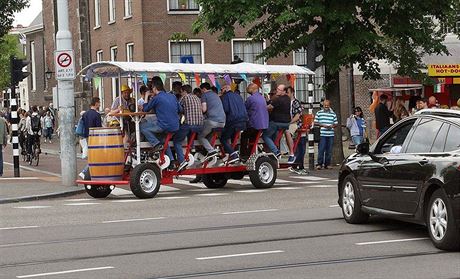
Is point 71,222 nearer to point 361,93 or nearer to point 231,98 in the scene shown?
point 231,98

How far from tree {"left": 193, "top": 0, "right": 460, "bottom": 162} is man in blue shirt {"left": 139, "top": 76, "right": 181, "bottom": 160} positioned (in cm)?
615

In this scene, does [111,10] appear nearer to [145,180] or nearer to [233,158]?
[233,158]

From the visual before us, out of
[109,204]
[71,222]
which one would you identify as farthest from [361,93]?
[71,222]

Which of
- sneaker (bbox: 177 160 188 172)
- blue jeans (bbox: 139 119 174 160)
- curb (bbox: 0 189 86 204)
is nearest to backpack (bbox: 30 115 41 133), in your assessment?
curb (bbox: 0 189 86 204)

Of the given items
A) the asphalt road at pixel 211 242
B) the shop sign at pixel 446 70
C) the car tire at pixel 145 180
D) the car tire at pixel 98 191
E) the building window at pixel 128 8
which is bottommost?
the asphalt road at pixel 211 242

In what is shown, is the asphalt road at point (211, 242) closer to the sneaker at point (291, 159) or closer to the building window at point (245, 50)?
the sneaker at point (291, 159)

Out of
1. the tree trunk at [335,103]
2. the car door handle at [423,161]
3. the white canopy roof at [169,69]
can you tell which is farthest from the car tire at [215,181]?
the car door handle at [423,161]

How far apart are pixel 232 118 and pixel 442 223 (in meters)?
9.20

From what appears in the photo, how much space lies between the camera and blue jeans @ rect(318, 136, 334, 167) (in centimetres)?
2525

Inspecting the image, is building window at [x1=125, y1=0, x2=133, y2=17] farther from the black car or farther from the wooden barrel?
the black car

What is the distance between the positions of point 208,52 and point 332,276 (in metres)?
33.8

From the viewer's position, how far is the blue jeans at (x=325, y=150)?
25.2 metres

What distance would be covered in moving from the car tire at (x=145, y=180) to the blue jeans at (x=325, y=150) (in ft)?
26.2

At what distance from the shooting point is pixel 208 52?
42406 millimetres
